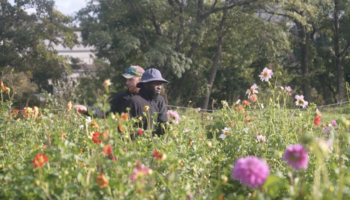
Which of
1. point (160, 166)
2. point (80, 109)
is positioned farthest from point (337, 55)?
point (160, 166)

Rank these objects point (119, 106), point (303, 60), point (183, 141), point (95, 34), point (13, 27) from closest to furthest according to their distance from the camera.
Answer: point (183, 141), point (119, 106), point (95, 34), point (13, 27), point (303, 60)

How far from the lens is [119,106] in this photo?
3.75 metres

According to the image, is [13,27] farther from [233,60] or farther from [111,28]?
[233,60]

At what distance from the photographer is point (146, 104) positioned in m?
3.37

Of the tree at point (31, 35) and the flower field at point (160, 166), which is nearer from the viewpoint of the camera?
the flower field at point (160, 166)

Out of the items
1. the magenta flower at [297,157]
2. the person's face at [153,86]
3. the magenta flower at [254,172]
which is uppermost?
the person's face at [153,86]

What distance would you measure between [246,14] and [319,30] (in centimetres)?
478

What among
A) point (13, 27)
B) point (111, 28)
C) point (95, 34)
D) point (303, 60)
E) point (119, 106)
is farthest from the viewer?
point (303, 60)

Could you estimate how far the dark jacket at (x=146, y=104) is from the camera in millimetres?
3270

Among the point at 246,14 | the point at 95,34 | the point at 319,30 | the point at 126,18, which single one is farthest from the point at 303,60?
the point at 95,34

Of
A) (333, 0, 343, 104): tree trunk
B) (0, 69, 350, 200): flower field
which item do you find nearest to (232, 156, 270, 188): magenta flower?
(0, 69, 350, 200): flower field

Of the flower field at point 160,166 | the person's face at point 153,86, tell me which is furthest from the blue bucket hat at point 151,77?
the flower field at point 160,166

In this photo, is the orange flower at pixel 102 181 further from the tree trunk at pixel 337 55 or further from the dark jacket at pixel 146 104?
the tree trunk at pixel 337 55

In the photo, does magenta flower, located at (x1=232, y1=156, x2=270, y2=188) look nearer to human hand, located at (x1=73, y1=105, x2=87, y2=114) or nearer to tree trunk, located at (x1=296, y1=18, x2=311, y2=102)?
human hand, located at (x1=73, y1=105, x2=87, y2=114)
